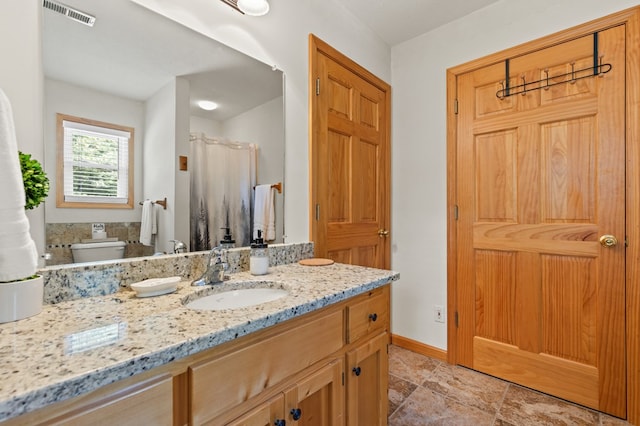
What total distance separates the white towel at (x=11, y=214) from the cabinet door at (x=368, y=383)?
996 millimetres

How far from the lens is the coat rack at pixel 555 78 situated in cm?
165

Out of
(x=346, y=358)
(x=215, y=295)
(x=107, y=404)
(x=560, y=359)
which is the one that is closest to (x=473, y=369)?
(x=560, y=359)

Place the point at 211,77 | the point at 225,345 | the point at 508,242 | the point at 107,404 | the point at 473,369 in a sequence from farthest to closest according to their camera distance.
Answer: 1. the point at 473,369
2. the point at 508,242
3. the point at 211,77
4. the point at 225,345
5. the point at 107,404

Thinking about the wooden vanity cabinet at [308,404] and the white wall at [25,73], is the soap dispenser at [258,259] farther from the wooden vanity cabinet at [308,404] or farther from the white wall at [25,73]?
the white wall at [25,73]

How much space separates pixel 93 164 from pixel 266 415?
0.97 metres

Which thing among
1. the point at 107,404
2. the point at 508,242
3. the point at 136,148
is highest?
the point at 136,148

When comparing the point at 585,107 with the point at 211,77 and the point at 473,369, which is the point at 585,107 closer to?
the point at 473,369

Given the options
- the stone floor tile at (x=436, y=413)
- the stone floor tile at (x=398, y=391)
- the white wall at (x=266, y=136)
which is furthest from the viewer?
the stone floor tile at (x=398, y=391)

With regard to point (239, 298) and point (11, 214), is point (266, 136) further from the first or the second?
point (11, 214)

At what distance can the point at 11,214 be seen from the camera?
27.4 inches

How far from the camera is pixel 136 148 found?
1.10 m

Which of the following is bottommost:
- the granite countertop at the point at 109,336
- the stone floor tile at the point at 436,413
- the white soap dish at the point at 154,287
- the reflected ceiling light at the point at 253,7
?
the stone floor tile at the point at 436,413

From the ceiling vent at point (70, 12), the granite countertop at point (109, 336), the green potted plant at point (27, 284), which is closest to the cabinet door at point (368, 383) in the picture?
the granite countertop at point (109, 336)

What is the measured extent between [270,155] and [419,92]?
1.45 meters
